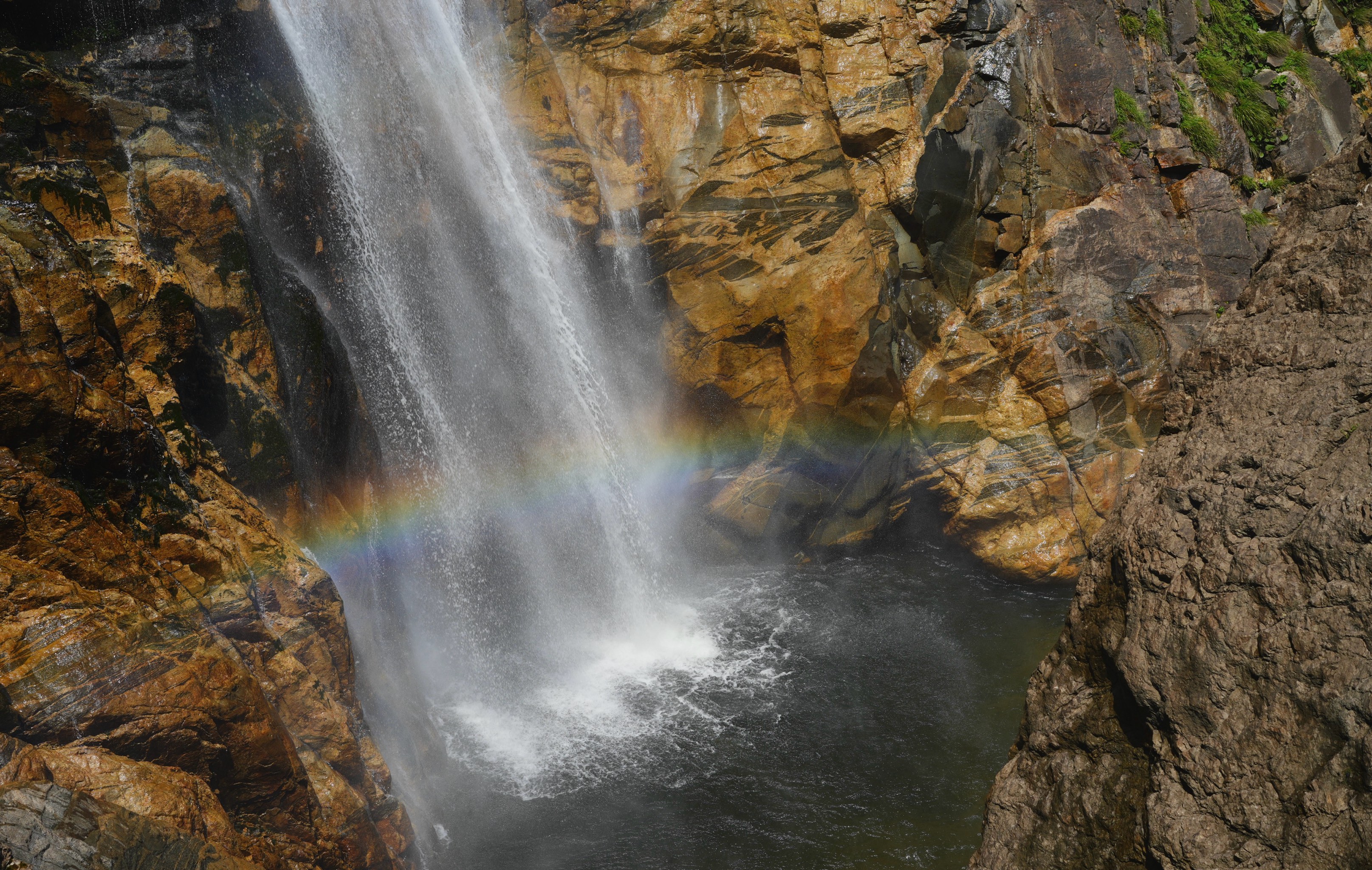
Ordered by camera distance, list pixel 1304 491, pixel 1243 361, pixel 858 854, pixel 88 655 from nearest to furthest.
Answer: pixel 1304 491 → pixel 1243 361 → pixel 88 655 → pixel 858 854

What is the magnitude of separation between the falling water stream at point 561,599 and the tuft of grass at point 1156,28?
967 centimetres

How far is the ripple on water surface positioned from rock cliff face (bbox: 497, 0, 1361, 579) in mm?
2169

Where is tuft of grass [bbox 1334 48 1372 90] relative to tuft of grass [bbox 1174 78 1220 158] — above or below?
above

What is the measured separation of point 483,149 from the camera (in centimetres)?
1323

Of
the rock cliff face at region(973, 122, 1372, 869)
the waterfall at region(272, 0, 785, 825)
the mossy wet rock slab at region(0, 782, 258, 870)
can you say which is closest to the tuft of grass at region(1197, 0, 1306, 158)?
the waterfall at region(272, 0, 785, 825)

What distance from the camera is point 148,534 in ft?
18.8

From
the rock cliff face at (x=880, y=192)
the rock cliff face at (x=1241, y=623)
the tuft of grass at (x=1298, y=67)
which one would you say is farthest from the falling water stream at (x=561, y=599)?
the tuft of grass at (x=1298, y=67)

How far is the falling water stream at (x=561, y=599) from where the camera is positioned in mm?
8297

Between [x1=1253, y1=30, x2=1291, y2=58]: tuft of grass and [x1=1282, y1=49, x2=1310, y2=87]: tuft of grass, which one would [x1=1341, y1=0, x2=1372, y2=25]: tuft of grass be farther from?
[x1=1253, y1=30, x2=1291, y2=58]: tuft of grass

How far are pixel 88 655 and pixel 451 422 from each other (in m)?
7.60

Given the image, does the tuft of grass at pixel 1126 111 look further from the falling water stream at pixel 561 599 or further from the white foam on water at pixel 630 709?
the white foam on water at pixel 630 709

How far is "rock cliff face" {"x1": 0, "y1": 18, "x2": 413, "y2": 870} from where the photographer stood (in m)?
4.54

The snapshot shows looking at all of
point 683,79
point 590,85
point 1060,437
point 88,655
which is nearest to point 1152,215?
point 1060,437

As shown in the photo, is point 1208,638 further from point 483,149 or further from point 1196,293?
point 483,149
